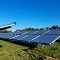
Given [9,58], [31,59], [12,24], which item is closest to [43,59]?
[31,59]

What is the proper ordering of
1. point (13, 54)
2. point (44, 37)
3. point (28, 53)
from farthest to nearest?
point (44, 37), point (28, 53), point (13, 54)

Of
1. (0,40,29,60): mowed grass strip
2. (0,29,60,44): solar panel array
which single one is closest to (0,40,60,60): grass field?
(0,40,29,60): mowed grass strip

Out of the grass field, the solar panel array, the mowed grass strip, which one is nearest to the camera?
the mowed grass strip

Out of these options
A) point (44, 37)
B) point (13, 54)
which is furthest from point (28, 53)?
point (44, 37)

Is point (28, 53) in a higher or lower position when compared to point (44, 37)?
lower

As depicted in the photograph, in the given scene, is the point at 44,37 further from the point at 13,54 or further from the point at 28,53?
the point at 13,54

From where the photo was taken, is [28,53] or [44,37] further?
[44,37]

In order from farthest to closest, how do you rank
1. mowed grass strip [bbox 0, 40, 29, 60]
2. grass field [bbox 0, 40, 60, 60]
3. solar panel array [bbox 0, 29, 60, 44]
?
solar panel array [bbox 0, 29, 60, 44], grass field [bbox 0, 40, 60, 60], mowed grass strip [bbox 0, 40, 29, 60]

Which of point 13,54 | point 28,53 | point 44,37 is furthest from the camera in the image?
point 44,37

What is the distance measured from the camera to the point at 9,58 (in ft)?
39.9

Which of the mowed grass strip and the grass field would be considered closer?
the mowed grass strip

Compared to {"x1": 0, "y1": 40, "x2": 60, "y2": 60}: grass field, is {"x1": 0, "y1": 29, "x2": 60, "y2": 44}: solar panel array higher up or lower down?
higher up

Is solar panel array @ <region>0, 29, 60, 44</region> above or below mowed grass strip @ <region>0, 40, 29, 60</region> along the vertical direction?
above

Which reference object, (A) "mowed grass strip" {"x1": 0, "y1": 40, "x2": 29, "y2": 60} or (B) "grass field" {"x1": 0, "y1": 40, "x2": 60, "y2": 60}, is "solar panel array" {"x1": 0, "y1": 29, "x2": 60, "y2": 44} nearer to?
(B) "grass field" {"x1": 0, "y1": 40, "x2": 60, "y2": 60}
